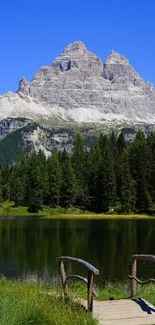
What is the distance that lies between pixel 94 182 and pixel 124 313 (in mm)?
123650

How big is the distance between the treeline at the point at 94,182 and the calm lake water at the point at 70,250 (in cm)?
5062

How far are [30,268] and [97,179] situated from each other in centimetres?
9457

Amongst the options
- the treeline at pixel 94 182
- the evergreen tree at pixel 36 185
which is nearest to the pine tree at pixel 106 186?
the treeline at pixel 94 182

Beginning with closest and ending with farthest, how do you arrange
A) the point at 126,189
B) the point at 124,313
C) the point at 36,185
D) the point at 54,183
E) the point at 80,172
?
the point at 124,313 → the point at 126,189 → the point at 54,183 → the point at 36,185 → the point at 80,172

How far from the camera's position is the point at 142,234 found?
69188 mm

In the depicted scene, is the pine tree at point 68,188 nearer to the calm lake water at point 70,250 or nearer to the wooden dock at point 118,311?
the calm lake water at point 70,250

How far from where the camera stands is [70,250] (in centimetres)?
5138

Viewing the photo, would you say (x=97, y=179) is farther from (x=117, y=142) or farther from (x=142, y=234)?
(x=142, y=234)

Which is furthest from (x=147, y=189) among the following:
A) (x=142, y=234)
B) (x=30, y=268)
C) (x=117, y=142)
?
(x=30, y=268)

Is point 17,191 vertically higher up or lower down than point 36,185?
lower down

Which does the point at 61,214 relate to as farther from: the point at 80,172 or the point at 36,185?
the point at 80,172

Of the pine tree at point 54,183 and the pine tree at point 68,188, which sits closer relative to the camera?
the pine tree at point 68,188

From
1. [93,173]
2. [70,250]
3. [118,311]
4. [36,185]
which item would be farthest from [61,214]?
[118,311]

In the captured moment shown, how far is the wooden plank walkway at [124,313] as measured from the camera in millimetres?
13148
